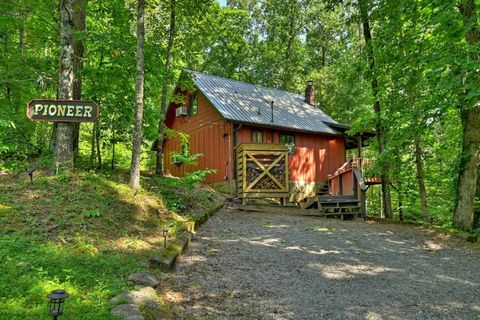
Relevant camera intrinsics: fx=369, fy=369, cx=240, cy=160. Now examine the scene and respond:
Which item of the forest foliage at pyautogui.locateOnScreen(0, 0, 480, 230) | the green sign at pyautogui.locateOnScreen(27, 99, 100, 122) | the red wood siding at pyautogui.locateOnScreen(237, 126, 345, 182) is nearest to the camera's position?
the green sign at pyautogui.locateOnScreen(27, 99, 100, 122)

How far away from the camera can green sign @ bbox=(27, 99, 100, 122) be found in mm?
6802

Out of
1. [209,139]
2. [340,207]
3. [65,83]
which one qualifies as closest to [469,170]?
[340,207]

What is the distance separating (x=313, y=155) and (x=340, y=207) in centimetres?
659

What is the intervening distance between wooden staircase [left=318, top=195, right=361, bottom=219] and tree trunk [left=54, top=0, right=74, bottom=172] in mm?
9209

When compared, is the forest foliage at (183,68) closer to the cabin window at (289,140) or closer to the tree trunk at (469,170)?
the tree trunk at (469,170)

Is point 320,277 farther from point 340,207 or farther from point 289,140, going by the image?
point 289,140

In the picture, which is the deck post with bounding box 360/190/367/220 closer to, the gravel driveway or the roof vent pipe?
the gravel driveway

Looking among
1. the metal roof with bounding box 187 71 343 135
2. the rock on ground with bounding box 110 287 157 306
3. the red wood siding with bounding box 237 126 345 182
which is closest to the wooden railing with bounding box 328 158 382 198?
the red wood siding with bounding box 237 126 345 182

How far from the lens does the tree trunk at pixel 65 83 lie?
7227 millimetres

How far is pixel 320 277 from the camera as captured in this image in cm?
561

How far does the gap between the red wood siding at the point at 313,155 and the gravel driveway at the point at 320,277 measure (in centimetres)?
989

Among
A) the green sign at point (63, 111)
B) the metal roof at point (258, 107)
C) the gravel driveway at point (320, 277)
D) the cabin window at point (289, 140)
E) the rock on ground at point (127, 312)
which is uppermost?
the metal roof at point (258, 107)

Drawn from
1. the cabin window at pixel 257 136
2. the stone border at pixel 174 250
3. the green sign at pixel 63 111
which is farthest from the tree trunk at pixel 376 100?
the green sign at pixel 63 111

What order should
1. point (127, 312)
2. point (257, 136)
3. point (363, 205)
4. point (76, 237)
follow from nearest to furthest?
point (127, 312) → point (76, 237) → point (363, 205) → point (257, 136)
